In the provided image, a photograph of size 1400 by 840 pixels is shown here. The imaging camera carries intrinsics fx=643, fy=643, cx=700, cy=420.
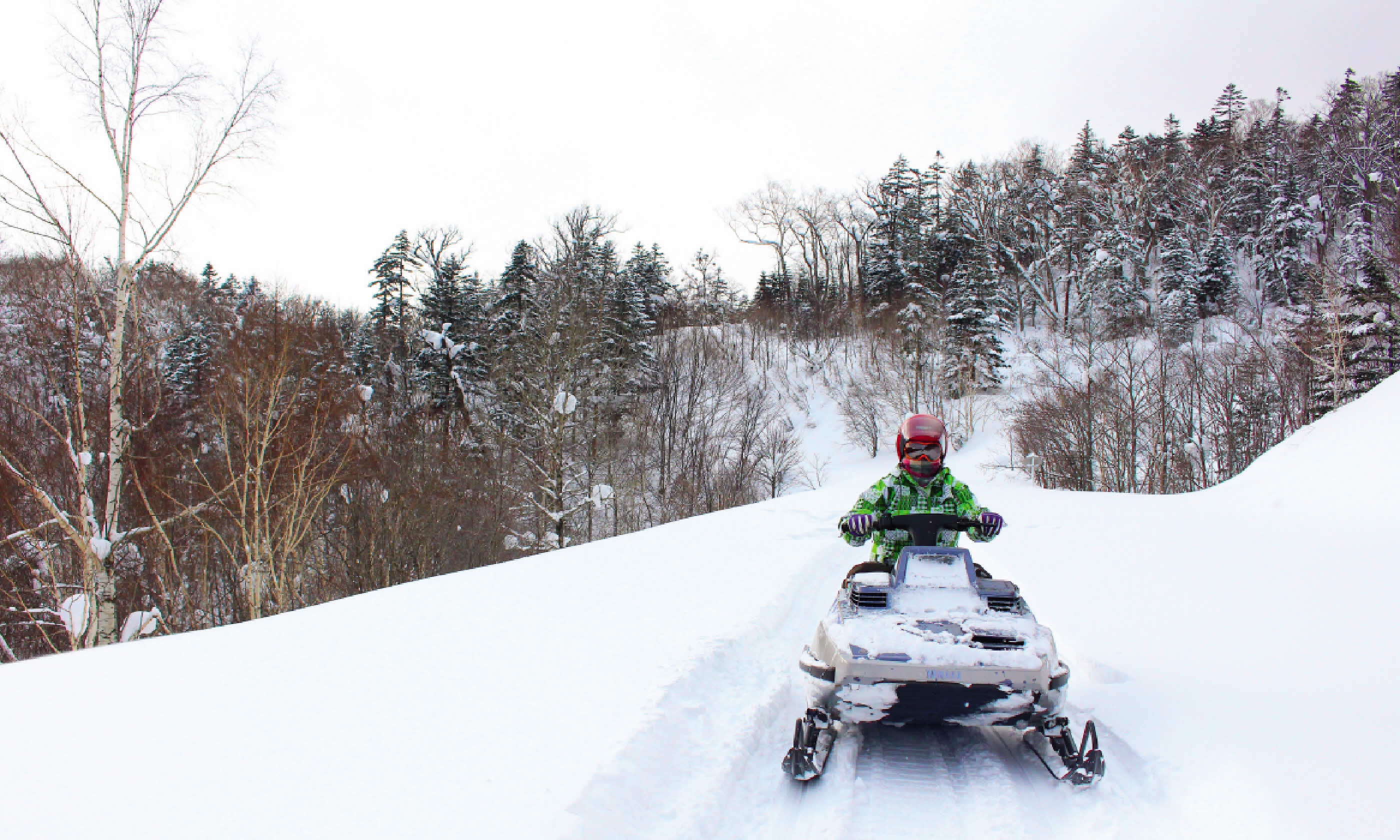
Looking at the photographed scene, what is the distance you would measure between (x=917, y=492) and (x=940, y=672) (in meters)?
1.63

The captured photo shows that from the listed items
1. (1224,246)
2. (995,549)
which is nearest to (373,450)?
(995,549)

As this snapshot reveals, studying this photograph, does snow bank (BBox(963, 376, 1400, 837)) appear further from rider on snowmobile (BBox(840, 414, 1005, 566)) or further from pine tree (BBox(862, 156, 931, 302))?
pine tree (BBox(862, 156, 931, 302))

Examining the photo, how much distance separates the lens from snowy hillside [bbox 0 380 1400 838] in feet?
7.59

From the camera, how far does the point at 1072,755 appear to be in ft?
8.95

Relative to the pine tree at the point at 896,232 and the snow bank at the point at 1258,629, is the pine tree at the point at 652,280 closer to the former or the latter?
the pine tree at the point at 896,232

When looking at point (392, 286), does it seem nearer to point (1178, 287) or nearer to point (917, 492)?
point (917, 492)

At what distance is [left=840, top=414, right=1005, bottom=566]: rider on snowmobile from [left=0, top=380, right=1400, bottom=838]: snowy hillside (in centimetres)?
107

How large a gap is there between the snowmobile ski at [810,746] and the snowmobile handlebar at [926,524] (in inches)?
44.3

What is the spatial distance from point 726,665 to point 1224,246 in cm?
4845

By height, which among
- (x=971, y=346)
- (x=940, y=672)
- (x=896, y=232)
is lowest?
(x=940, y=672)

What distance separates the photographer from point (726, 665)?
13.5 ft

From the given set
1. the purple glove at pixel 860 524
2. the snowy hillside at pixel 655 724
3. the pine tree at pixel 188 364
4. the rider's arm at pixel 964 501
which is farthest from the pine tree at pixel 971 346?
the purple glove at pixel 860 524

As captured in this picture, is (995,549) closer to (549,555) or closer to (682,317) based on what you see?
(549,555)

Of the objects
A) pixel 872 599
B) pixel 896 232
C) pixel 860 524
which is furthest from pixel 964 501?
pixel 896 232
